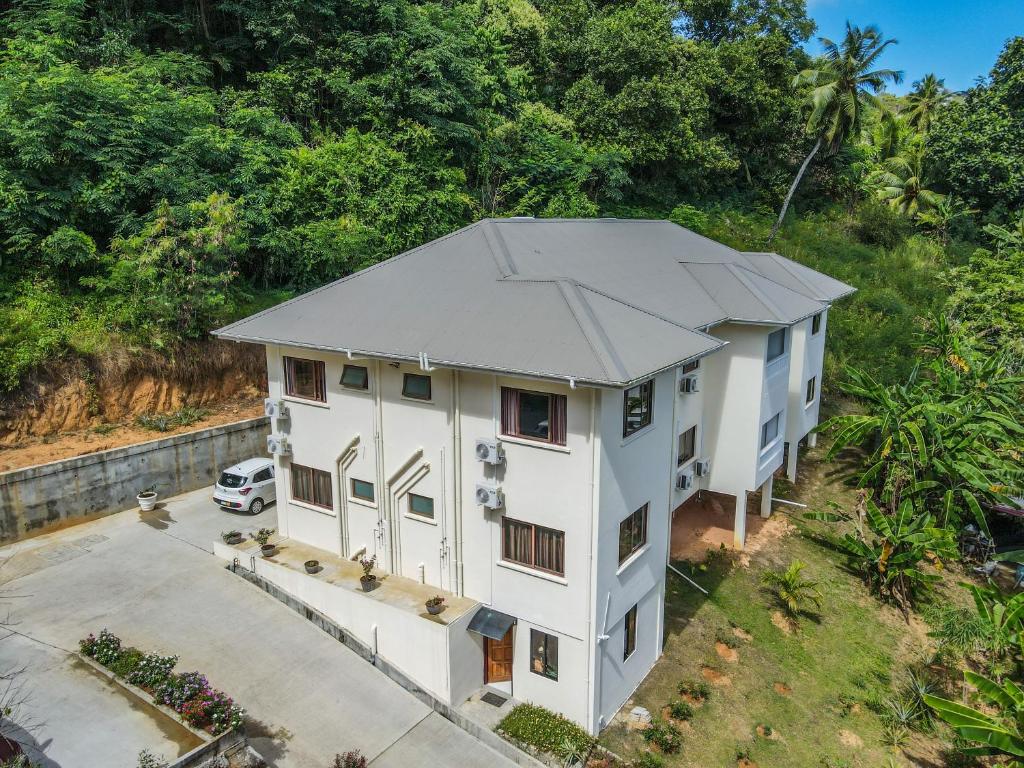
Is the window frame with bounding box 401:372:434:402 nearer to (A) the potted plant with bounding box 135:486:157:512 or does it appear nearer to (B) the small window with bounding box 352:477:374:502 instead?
(B) the small window with bounding box 352:477:374:502

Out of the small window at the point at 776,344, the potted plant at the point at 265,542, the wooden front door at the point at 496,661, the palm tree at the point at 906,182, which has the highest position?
the palm tree at the point at 906,182

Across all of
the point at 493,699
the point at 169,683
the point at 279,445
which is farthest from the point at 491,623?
the point at 279,445

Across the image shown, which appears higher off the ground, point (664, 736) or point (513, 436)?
point (513, 436)

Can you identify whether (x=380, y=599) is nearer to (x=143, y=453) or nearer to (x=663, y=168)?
(x=143, y=453)

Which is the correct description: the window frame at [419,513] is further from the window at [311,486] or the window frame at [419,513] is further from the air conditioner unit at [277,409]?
the air conditioner unit at [277,409]

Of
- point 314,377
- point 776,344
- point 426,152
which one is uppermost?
point 426,152

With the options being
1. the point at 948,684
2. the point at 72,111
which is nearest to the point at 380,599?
the point at 948,684

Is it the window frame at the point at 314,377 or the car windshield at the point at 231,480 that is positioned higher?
the window frame at the point at 314,377

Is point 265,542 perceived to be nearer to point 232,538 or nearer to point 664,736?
point 232,538

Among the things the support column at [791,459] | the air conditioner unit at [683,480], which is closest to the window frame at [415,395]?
the air conditioner unit at [683,480]
